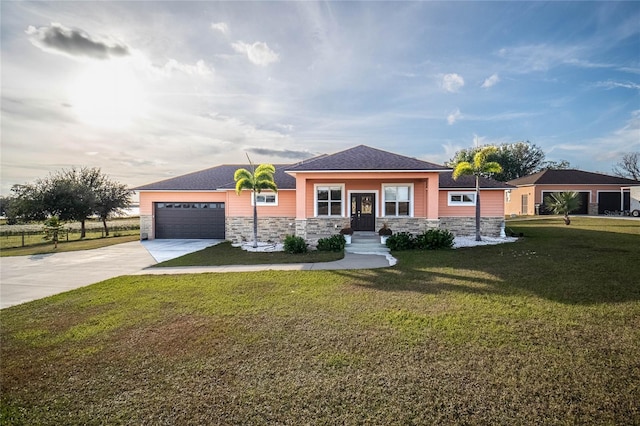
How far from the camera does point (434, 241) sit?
1357cm

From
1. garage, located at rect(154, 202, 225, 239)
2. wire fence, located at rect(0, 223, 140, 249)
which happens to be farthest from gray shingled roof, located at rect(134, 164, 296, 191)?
wire fence, located at rect(0, 223, 140, 249)

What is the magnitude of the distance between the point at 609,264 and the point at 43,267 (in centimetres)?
1978

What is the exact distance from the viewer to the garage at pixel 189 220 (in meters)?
18.8

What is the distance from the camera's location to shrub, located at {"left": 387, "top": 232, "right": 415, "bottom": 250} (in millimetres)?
13578

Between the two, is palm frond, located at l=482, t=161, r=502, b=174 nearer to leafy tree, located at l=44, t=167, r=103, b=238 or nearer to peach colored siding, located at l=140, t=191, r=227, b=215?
peach colored siding, located at l=140, t=191, r=227, b=215

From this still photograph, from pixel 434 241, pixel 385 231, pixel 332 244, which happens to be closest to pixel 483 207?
pixel 434 241

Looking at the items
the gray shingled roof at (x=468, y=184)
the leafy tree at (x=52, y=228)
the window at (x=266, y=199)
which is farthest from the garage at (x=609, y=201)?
the leafy tree at (x=52, y=228)

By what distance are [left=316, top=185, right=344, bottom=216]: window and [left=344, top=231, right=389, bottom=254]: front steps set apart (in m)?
1.69

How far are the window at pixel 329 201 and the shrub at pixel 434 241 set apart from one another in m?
4.59

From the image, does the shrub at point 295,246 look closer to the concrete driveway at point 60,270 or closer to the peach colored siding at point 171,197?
the concrete driveway at point 60,270

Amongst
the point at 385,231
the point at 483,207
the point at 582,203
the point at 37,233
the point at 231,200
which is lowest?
the point at 37,233

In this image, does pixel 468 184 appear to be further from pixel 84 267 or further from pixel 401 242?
pixel 84 267

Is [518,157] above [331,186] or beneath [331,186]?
above

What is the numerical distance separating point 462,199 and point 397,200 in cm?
422
